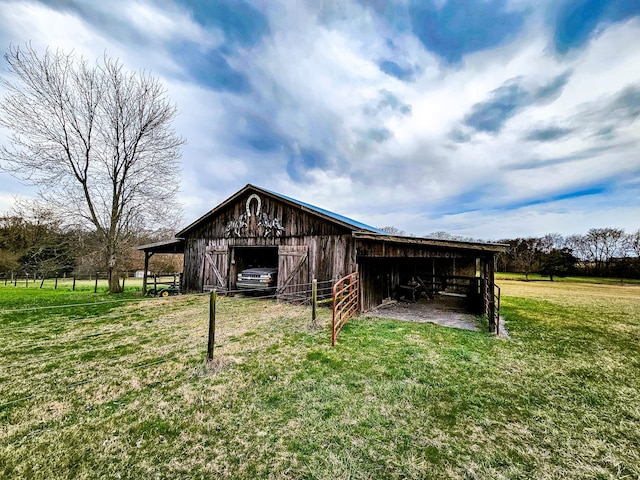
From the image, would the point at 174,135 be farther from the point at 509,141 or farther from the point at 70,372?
the point at 509,141

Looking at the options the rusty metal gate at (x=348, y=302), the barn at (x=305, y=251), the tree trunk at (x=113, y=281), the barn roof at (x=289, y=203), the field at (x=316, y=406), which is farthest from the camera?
the tree trunk at (x=113, y=281)

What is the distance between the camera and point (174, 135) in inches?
604

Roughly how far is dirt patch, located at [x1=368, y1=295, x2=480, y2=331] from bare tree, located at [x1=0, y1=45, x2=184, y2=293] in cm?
1407

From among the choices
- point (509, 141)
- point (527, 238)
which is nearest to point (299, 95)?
point (509, 141)

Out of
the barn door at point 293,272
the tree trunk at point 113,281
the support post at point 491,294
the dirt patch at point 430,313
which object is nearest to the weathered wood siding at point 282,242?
the barn door at point 293,272

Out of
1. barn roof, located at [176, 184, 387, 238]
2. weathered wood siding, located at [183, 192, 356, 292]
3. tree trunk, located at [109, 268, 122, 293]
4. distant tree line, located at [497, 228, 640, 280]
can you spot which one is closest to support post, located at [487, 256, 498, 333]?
barn roof, located at [176, 184, 387, 238]

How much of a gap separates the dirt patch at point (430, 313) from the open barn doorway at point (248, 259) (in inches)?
257

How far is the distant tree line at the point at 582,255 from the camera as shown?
31.2 m

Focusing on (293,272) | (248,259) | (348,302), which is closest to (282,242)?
(293,272)

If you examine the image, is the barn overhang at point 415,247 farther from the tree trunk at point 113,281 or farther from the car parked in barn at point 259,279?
the tree trunk at point 113,281

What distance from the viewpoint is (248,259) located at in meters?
13.8

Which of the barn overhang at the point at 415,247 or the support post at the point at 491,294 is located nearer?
the support post at the point at 491,294

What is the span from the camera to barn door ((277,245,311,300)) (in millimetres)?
10211

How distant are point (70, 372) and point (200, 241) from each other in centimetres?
969
